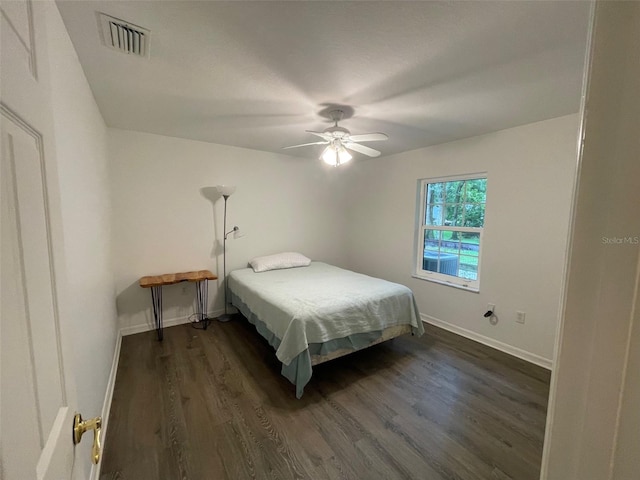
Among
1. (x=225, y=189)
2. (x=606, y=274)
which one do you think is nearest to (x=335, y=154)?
(x=225, y=189)

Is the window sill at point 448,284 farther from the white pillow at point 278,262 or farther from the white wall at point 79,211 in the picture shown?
the white wall at point 79,211

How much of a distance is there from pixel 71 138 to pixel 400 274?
12.1 ft

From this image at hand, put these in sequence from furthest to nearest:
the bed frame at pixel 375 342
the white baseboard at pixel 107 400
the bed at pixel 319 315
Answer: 1. the bed frame at pixel 375 342
2. the bed at pixel 319 315
3. the white baseboard at pixel 107 400

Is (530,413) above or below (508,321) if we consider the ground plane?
below

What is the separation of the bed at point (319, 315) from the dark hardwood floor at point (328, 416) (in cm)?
27

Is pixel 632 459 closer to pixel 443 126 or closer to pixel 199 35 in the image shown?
pixel 199 35

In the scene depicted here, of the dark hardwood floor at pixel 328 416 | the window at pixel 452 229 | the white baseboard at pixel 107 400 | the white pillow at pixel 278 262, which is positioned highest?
the window at pixel 452 229

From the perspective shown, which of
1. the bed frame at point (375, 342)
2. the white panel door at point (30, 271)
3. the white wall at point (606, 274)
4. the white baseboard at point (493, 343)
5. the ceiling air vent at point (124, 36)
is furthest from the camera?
the white baseboard at point (493, 343)

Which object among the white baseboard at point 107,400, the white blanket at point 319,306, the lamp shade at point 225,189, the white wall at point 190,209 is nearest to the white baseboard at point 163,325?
the white wall at point 190,209

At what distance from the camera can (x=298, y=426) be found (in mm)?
1861

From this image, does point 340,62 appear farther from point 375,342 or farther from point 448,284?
point 448,284

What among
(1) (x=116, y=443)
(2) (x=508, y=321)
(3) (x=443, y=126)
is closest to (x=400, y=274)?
(2) (x=508, y=321)

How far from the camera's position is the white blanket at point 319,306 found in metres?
2.17

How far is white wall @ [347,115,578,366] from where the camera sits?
2541 mm
